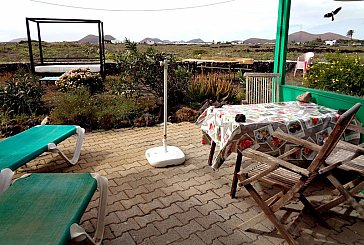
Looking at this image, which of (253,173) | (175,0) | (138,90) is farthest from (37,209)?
(175,0)

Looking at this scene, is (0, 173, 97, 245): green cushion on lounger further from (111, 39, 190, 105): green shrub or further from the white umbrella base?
(111, 39, 190, 105): green shrub

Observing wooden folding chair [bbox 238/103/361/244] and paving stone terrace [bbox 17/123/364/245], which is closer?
wooden folding chair [bbox 238/103/361/244]

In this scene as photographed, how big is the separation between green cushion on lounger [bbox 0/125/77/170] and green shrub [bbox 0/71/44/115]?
2.00 meters

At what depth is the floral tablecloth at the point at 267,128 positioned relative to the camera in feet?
8.07

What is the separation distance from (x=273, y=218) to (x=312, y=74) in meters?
2.78

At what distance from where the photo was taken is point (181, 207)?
8.25 ft

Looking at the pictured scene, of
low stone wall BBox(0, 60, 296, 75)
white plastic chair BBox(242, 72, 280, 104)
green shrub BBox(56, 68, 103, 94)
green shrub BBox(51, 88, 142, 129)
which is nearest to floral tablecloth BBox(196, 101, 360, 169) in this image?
white plastic chair BBox(242, 72, 280, 104)

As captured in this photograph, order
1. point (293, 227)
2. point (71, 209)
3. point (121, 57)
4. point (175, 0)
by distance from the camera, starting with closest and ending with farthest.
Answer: point (71, 209) → point (293, 227) → point (121, 57) → point (175, 0)

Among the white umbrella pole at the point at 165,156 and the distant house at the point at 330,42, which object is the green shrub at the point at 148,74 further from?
the distant house at the point at 330,42

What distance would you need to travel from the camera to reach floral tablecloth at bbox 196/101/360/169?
246cm

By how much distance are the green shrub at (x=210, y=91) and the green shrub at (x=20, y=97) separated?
3089 millimetres

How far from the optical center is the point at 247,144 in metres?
2.48

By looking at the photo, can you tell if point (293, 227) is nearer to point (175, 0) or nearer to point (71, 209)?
point (71, 209)

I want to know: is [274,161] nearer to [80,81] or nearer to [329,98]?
[329,98]
